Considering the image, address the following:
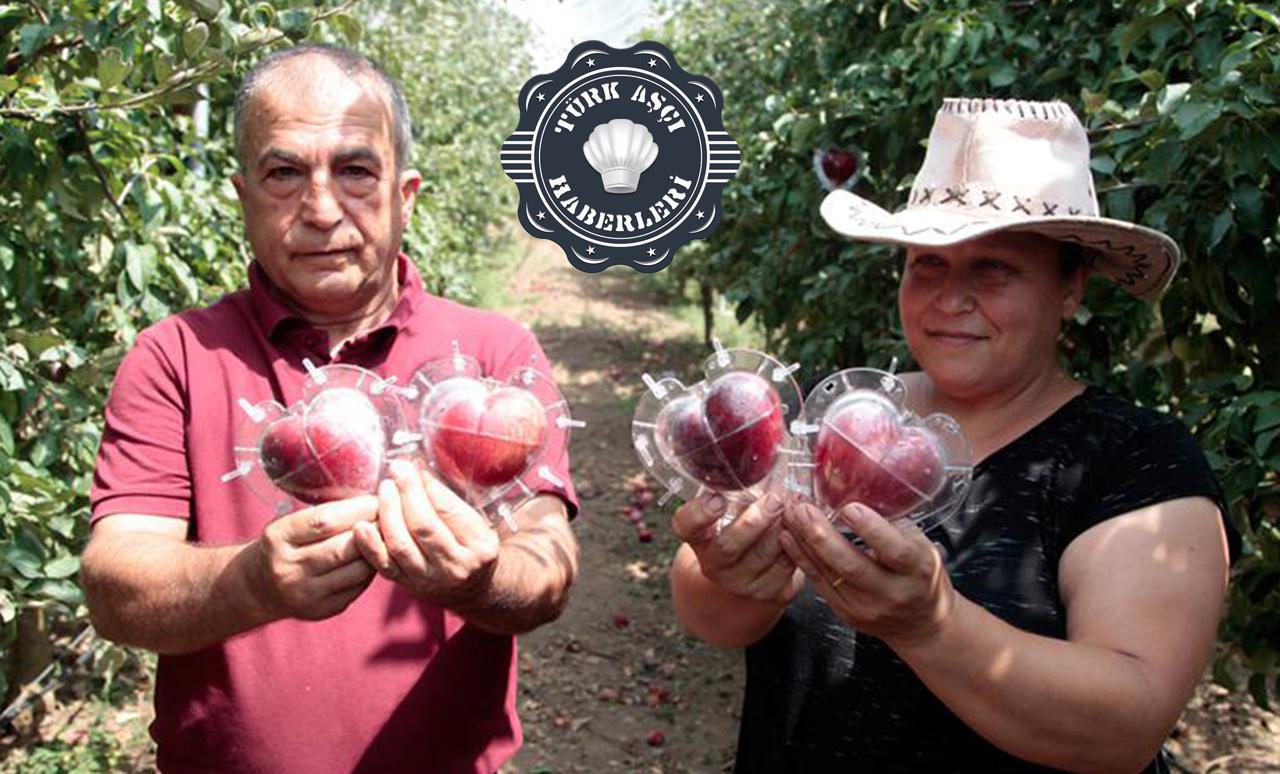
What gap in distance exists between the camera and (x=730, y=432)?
1.38 m

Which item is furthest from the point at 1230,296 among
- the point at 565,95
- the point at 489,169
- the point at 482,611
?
the point at 489,169

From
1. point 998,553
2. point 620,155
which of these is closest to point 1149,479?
point 998,553

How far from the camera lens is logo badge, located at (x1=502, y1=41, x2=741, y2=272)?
65.4 inches

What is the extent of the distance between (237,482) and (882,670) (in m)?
0.95

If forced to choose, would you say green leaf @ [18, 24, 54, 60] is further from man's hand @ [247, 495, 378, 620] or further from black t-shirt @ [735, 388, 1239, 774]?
black t-shirt @ [735, 388, 1239, 774]

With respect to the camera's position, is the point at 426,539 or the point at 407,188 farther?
the point at 407,188

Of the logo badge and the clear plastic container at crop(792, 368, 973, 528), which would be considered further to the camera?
the logo badge

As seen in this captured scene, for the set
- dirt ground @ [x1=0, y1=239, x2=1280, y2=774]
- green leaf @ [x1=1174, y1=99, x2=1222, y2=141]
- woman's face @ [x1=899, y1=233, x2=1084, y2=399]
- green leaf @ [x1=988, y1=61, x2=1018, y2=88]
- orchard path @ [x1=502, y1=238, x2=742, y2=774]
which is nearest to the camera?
woman's face @ [x1=899, y1=233, x2=1084, y2=399]

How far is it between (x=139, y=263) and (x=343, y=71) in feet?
4.32

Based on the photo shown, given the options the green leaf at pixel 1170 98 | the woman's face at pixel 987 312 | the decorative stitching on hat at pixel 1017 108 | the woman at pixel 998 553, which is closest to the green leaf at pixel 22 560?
the woman at pixel 998 553

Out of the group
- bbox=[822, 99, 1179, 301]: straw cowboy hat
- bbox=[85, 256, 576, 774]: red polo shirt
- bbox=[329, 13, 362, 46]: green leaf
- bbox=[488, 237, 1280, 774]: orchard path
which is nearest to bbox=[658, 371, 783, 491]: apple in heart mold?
bbox=[85, 256, 576, 774]: red polo shirt

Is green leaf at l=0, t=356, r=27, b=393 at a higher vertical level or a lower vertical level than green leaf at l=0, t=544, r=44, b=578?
higher

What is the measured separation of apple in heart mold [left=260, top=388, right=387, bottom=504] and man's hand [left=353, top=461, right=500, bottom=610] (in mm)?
42

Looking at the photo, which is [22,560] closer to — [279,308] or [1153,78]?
[279,308]
